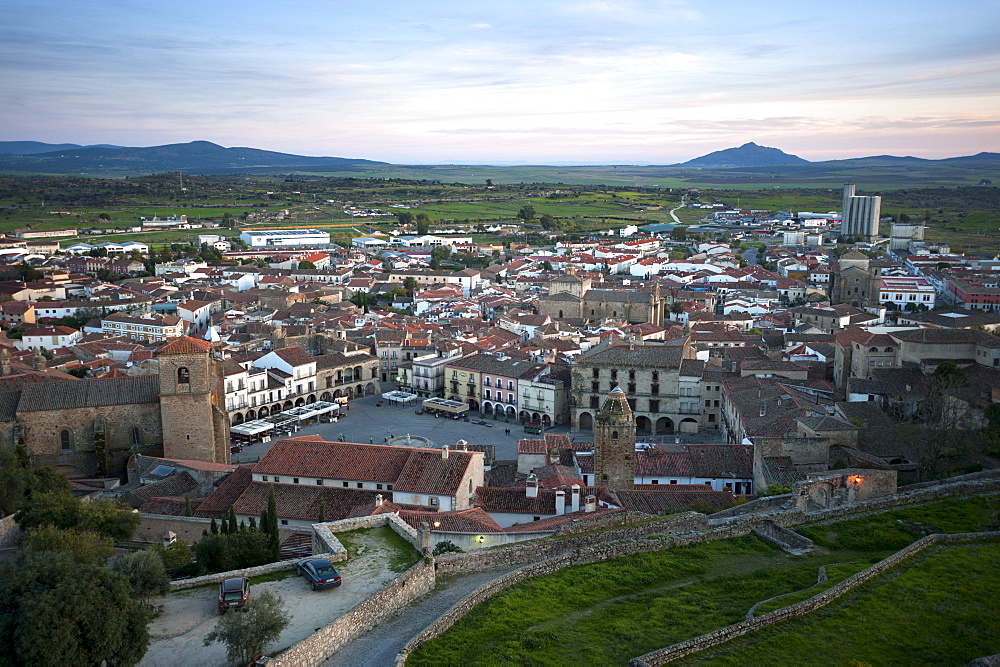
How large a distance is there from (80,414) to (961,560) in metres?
26.7

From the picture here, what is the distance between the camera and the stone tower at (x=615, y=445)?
24.4 m

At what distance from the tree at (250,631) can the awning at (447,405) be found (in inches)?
1125

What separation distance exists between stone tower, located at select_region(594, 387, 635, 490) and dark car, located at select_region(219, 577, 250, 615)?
42.0 ft

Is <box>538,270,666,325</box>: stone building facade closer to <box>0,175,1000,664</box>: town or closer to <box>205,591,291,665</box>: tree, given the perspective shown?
<box>0,175,1000,664</box>: town

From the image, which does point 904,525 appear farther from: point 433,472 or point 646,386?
point 646,386

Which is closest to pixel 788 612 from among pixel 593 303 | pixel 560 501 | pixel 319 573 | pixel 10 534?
pixel 319 573

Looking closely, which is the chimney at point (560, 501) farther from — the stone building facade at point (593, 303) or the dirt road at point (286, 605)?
the stone building facade at point (593, 303)

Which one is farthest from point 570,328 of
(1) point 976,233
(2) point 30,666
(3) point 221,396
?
(1) point 976,233

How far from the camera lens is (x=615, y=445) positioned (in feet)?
80.7

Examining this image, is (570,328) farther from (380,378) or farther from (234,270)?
(234,270)

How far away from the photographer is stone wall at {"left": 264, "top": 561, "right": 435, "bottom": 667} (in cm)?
1133

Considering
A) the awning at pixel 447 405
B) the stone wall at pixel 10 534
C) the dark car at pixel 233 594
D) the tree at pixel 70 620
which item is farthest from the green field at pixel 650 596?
the awning at pixel 447 405

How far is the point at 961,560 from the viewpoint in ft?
52.7

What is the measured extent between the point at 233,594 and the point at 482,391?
28.6m
